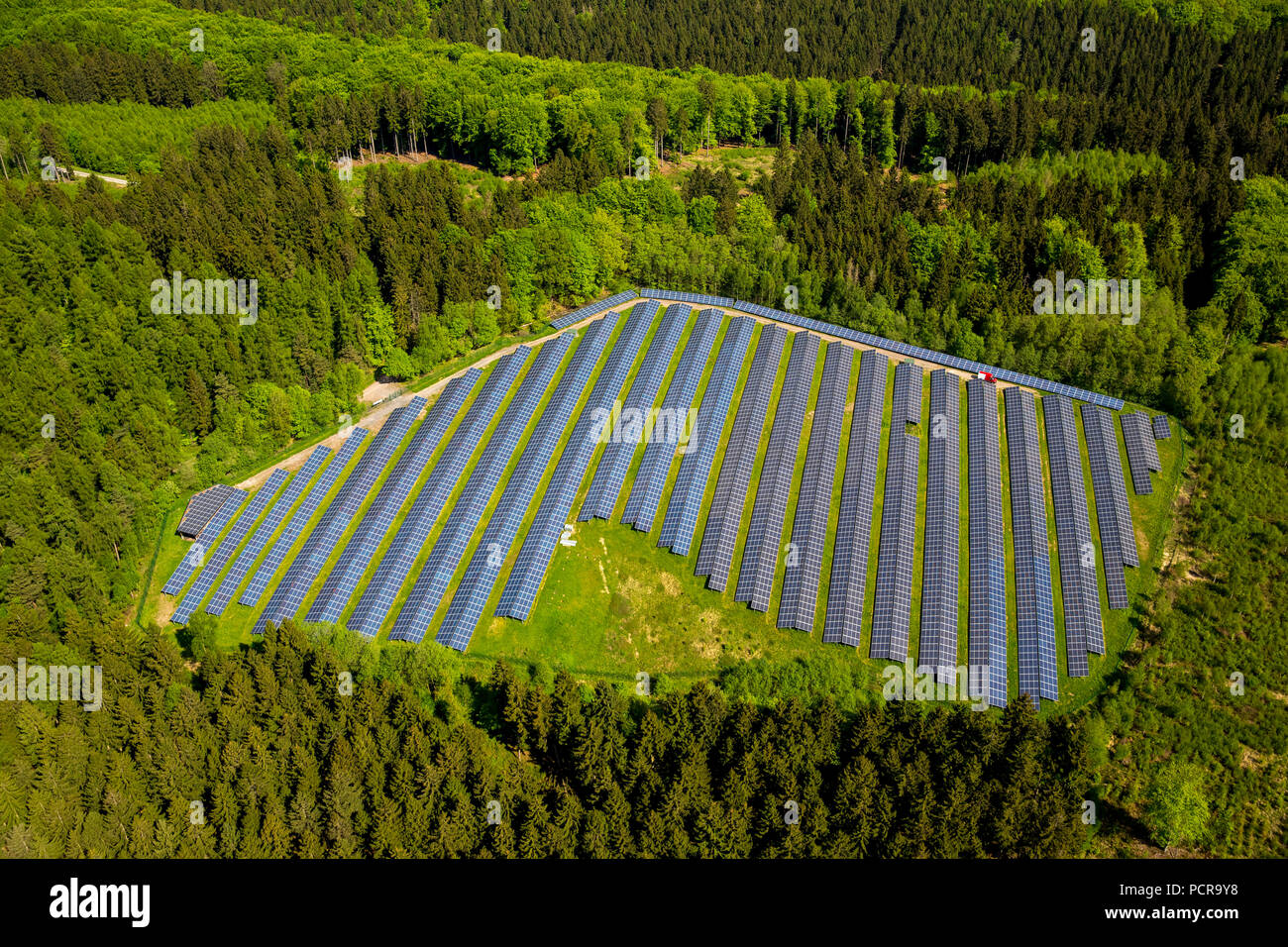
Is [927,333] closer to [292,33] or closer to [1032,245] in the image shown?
[1032,245]

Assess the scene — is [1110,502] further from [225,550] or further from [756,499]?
[225,550]

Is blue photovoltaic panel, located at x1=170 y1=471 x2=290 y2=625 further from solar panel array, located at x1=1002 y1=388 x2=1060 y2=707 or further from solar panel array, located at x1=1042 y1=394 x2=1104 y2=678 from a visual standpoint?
solar panel array, located at x1=1042 y1=394 x2=1104 y2=678

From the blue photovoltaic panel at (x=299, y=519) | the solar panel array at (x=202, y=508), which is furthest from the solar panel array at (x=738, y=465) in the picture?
the solar panel array at (x=202, y=508)

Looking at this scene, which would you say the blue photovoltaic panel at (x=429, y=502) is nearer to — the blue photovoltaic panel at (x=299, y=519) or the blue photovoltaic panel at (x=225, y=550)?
the blue photovoltaic panel at (x=299, y=519)

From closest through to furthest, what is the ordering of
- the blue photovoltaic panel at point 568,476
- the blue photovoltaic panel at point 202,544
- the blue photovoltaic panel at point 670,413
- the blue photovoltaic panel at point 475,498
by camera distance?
the blue photovoltaic panel at point 475,498 → the blue photovoltaic panel at point 568,476 → the blue photovoltaic panel at point 202,544 → the blue photovoltaic panel at point 670,413

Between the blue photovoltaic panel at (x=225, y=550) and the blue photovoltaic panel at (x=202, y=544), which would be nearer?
the blue photovoltaic panel at (x=225, y=550)

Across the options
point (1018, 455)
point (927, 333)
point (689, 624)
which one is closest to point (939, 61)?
point (927, 333)
